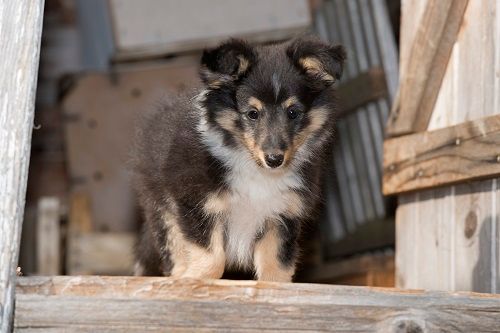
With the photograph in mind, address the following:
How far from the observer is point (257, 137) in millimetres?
4910

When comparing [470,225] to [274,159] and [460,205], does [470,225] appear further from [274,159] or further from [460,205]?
[274,159]

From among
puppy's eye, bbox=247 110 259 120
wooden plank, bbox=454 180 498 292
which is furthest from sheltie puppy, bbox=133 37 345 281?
wooden plank, bbox=454 180 498 292

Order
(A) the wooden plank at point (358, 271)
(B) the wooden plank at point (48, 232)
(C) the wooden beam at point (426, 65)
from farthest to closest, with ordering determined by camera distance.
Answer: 1. (B) the wooden plank at point (48, 232)
2. (A) the wooden plank at point (358, 271)
3. (C) the wooden beam at point (426, 65)

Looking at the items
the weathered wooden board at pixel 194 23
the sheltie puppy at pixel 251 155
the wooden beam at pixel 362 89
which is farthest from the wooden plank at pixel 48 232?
the sheltie puppy at pixel 251 155

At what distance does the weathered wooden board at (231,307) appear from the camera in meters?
3.62

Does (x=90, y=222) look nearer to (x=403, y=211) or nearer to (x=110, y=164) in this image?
(x=110, y=164)

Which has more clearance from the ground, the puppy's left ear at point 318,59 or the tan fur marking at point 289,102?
the puppy's left ear at point 318,59

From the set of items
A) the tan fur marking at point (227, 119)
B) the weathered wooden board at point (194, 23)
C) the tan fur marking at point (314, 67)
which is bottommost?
the tan fur marking at point (227, 119)

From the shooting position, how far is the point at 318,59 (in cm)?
501

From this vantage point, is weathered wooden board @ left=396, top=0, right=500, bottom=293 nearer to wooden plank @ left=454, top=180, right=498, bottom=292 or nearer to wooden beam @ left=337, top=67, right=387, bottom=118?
wooden plank @ left=454, top=180, right=498, bottom=292

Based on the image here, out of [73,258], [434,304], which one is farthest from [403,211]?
[73,258]

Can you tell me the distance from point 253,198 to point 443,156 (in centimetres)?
103

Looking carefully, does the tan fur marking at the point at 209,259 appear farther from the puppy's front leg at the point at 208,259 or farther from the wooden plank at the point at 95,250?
the wooden plank at the point at 95,250

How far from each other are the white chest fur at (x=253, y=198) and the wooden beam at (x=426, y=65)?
0.89 m
